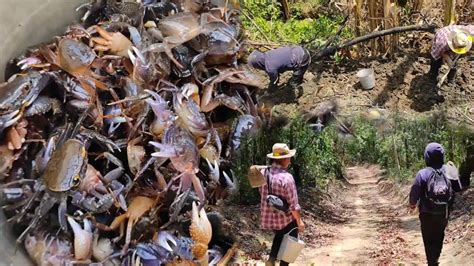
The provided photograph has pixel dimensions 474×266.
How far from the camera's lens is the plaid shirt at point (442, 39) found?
1.97m

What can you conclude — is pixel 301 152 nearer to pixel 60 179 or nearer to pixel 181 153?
pixel 181 153

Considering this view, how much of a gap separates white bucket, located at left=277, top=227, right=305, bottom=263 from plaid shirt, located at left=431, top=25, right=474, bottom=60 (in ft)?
1.76

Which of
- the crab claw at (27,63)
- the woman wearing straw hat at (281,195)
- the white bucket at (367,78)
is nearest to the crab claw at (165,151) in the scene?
the woman wearing straw hat at (281,195)

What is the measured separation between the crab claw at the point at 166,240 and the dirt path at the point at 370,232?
0.30 m

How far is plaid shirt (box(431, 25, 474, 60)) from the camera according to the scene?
6.46 feet

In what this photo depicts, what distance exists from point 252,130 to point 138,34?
357 mm

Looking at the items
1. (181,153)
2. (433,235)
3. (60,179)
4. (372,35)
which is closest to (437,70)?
(372,35)

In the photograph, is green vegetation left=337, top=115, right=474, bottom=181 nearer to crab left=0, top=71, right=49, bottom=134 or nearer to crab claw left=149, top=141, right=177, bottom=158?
crab claw left=149, top=141, right=177, bottom=158

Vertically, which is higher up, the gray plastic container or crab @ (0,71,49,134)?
the gray plastic container

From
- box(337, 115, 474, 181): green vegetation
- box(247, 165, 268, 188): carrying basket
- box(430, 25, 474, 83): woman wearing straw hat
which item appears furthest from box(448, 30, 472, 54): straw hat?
box(247, 165, 268, 188): carrying basket

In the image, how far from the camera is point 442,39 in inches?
77.6

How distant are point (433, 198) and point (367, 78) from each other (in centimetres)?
32

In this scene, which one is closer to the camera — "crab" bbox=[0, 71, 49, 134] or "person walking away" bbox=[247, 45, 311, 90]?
"crab" bbox=[0, 71, 49, 134]

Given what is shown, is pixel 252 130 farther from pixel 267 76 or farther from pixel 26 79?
pixel 26 79
